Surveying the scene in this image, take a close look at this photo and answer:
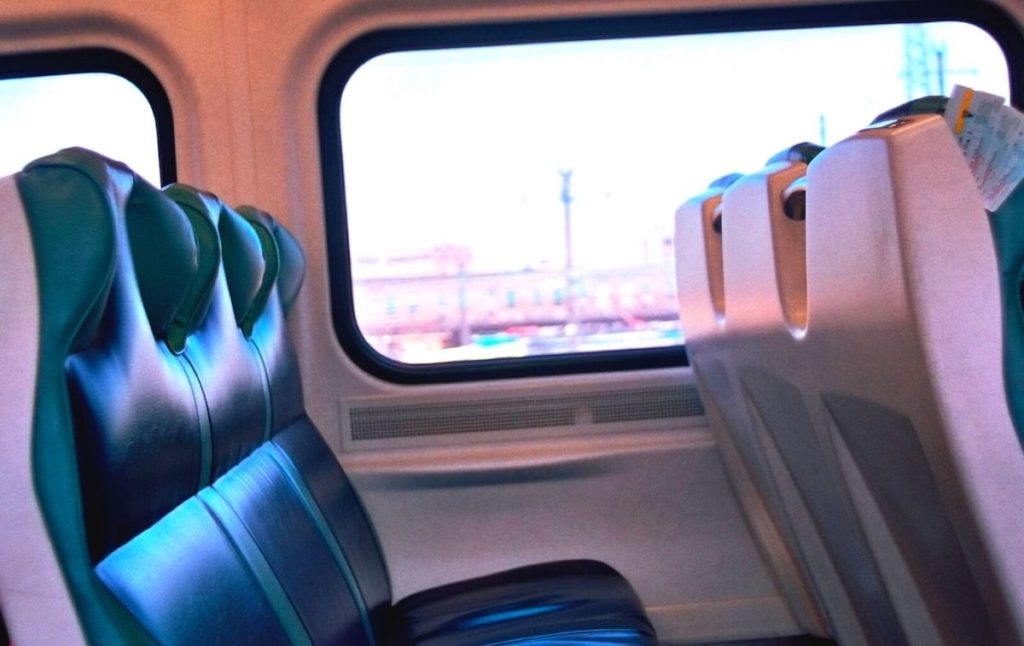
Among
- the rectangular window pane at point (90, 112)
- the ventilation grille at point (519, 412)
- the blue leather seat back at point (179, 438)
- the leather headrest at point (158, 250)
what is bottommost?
the ventilation grille at point (519, 412)

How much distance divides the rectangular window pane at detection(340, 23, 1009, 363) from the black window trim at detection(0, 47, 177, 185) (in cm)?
44

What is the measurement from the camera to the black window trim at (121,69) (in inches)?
109

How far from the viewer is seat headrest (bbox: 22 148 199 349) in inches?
38.9

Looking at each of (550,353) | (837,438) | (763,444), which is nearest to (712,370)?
(763,444)

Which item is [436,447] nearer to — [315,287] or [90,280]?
[315,287]

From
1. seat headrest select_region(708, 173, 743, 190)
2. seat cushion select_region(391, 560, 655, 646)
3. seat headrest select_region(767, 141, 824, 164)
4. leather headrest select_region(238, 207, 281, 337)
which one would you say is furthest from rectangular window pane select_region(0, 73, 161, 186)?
seat headrest select_region(767, 141, 824, 164)

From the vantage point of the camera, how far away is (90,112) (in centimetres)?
280

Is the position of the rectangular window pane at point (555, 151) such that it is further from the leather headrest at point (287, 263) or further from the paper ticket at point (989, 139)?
the paper ticket at point (989, 139)

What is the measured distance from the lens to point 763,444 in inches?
86.8

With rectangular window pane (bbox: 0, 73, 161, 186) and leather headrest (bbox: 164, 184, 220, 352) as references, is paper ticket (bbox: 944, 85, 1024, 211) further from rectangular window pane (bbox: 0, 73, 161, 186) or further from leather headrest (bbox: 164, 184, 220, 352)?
rectangular window pane (bbox: 0, 73, 161, 186)

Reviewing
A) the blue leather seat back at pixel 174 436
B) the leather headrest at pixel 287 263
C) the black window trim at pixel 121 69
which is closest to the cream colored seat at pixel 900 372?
the blue leather seat back at pixel 174 436

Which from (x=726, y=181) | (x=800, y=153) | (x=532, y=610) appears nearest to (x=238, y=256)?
(x=800, y=153)

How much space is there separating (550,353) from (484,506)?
16.9 inches

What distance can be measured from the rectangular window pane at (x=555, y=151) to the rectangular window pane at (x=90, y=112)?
506mm
